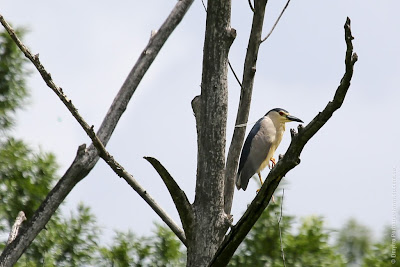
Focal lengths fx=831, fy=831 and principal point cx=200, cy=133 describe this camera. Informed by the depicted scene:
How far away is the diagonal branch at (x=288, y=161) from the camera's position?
111 inches

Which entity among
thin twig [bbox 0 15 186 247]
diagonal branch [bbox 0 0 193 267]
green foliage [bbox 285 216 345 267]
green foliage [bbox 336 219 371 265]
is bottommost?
thin twig [bbox 0 15 186 247]

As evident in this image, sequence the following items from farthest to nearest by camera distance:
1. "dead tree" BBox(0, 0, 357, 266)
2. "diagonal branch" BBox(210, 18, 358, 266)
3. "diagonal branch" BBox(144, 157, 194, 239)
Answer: "diagonal branch" BBox(144, 157, 194, 239) < "dead tree" BBox(0, 0, 357, 266) < "diagonal branch" BBox(210, 18, 358, 266)

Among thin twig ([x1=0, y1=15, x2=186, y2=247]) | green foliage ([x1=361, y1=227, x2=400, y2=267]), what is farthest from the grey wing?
thin twig ([x1=0, y1=15, x2=186, y2=247])

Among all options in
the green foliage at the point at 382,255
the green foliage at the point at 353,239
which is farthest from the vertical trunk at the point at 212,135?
the green foliage at the point at 353,239

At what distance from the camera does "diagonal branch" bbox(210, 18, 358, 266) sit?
2.81 meters

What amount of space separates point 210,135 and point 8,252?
2188mm

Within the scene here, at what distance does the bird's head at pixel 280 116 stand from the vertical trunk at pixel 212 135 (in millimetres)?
2675

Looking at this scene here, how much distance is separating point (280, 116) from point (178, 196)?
288 cm

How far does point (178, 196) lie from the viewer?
3418 mm

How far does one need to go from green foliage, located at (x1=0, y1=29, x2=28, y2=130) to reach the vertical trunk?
5826 millimetres

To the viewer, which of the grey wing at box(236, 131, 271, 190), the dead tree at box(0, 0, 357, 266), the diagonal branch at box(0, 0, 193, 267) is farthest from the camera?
the grey wing at box(236, 131, 271, 190)

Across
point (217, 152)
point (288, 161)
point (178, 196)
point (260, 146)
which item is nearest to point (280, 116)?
point (260, 146)

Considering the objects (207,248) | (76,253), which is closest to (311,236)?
(76,253)

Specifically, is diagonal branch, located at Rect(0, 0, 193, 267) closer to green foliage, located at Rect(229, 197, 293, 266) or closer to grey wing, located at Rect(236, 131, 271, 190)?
grey wing, located at Rect(236, 131, 271, 190)
